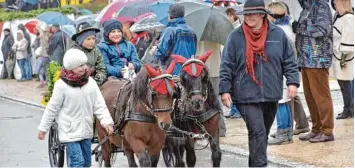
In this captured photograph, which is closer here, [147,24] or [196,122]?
[196,122]

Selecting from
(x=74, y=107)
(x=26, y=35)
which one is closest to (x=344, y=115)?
(x=74, y=107)

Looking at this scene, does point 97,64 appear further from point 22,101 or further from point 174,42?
point 22,101

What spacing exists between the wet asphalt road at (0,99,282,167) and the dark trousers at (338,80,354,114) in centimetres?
283

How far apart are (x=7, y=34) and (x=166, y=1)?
1353 cm

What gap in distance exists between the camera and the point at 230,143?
12.3 metres

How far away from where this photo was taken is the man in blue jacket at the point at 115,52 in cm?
1007

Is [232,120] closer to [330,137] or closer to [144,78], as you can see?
[330,137]

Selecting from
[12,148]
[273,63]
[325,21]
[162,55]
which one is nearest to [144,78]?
[273,63]

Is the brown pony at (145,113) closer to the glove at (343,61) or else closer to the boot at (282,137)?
the boot at (282,137)

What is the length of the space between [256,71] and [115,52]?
2.44 m

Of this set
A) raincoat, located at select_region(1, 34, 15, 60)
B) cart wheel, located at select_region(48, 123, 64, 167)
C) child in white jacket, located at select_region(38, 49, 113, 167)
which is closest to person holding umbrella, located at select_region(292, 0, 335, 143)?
cart wheel, located at select_region(48, 123, 64, 167)

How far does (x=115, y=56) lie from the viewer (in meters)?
10.1

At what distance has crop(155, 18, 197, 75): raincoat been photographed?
432 inches

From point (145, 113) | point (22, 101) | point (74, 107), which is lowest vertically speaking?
point (22, 101)
